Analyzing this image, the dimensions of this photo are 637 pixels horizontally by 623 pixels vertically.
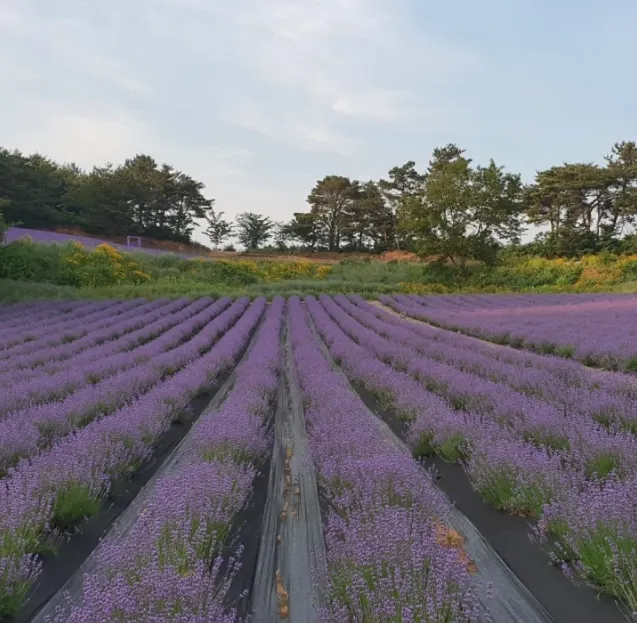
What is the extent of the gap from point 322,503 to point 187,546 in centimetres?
126

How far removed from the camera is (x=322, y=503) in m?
2.99

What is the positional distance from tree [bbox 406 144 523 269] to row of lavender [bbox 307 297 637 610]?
2561cm

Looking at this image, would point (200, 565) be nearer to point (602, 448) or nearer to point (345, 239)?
point (602, 448)

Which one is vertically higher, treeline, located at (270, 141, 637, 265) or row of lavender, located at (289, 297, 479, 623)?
treeline, located at (270, 141, 637, 265)

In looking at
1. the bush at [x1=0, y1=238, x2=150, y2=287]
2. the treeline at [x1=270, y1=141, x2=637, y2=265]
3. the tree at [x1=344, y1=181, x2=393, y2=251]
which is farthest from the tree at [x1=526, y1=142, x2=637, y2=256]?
the bush at [x1=0, y1=238, x2=150, y2=287]

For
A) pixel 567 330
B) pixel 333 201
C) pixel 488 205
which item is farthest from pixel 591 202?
pixel 567 330

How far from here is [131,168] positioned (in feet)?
159

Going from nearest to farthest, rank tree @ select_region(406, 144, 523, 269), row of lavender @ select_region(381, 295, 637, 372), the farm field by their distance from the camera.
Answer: the farm field < row of lavender @ select_region(381, 295, 637, 372) < tree @ select_region(406, 144, 523, 269)

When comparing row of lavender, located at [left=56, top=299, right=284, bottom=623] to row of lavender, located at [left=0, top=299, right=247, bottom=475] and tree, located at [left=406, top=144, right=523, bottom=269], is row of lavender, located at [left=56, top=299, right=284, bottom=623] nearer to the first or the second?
row of lavender, located at [left=0, top=299, right=247, bottom=475]

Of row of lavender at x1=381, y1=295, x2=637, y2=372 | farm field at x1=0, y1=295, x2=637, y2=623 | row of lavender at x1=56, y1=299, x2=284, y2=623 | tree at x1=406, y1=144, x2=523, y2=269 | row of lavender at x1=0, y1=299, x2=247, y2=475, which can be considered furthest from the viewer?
tree at x1=406, y1=144, x2=523, y2=269

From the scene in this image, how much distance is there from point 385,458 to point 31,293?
687 inches

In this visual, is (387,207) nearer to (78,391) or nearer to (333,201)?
(333,201)

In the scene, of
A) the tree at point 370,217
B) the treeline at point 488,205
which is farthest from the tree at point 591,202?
the tree at point 370,217

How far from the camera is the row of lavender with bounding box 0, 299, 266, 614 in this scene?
6.67ft
